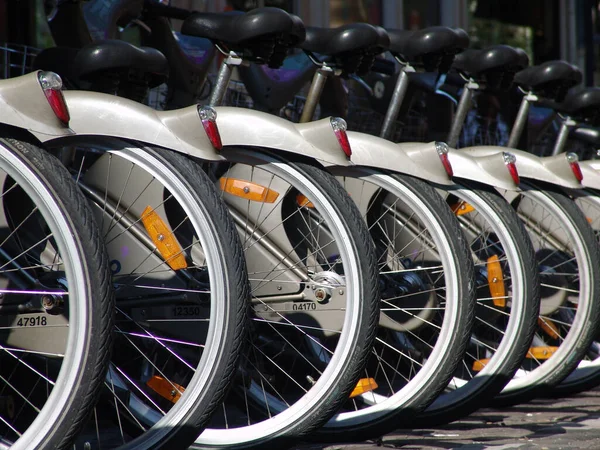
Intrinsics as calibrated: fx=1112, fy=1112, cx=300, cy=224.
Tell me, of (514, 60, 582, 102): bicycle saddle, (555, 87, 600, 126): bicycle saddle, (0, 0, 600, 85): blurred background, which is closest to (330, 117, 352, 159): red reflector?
(514, 60, 582, 102): bicycle saddle

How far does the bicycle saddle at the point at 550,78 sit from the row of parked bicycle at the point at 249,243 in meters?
0.30

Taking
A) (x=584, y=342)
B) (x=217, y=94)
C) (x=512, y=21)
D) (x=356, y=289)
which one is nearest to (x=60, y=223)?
(x=356, y=289)

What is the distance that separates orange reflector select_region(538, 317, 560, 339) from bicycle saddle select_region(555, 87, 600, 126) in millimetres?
1116

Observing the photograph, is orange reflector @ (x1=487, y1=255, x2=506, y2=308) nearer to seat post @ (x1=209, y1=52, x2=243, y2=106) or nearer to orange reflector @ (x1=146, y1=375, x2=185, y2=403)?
seat post @ (x1=209, y1=52, x2=243, y2=106)

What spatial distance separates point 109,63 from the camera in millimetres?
3008

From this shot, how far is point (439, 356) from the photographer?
135 inches

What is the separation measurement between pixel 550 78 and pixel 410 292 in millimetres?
1506

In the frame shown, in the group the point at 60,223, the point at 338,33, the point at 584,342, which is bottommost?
the point at 584,342

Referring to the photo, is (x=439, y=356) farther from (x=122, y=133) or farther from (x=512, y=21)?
(x=512, y=21)

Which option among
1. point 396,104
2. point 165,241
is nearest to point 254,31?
point 165,241

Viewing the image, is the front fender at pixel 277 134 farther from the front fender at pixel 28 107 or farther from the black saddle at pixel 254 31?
the front fender at pixel 28 107

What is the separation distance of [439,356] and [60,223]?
1441 millimetres

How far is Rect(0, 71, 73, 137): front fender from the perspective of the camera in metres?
2.50

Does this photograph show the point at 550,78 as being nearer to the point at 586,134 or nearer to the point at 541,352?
the point at 586,134
